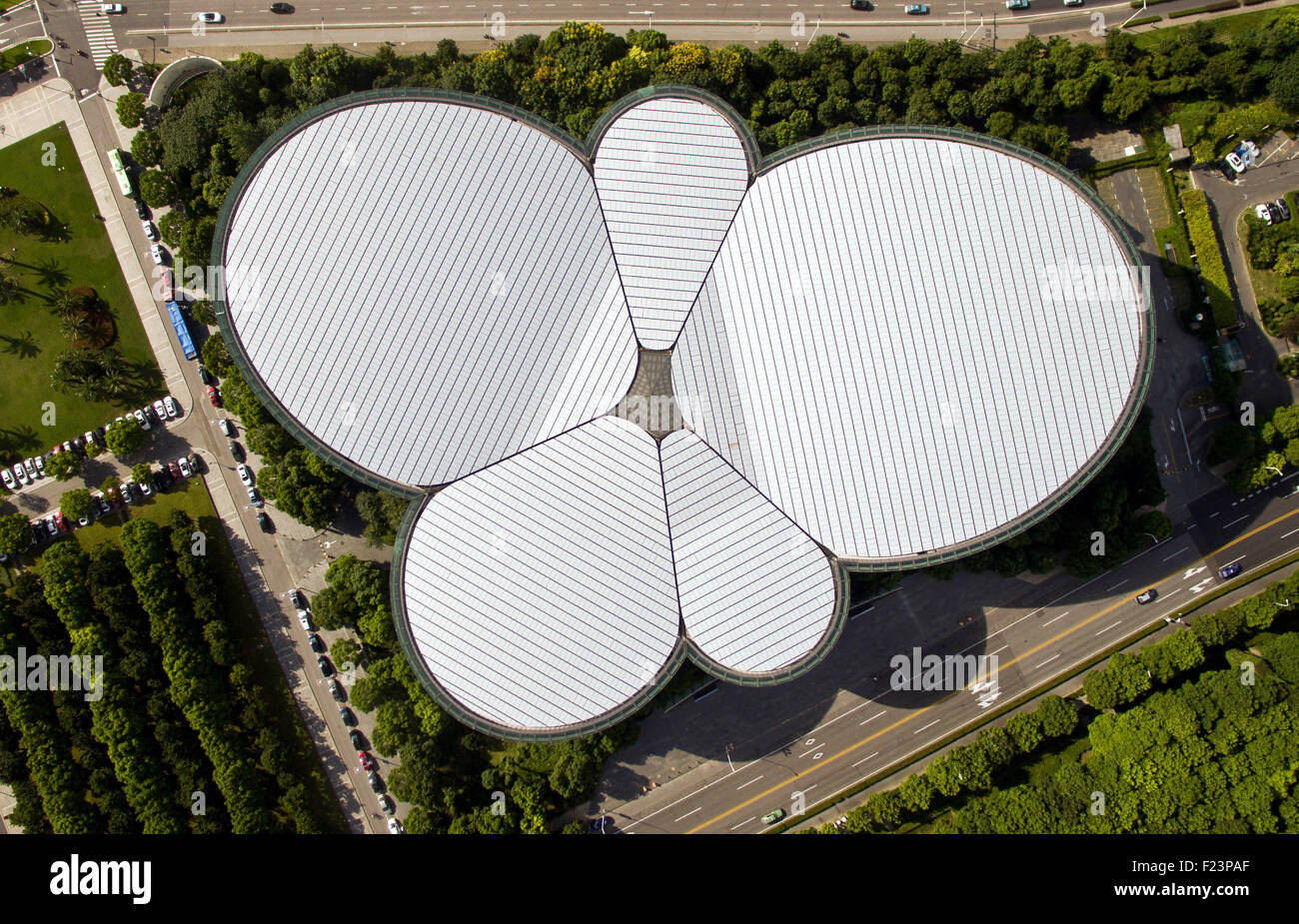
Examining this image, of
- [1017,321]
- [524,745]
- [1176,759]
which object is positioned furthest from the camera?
[524,745]

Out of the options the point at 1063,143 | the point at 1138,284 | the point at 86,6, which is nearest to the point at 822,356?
the point at 1138,284

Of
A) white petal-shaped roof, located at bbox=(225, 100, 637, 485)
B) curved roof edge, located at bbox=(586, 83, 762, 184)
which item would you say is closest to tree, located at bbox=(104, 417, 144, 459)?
white petal-shaped roof, located at bbox=(225, 100, 637, 485)

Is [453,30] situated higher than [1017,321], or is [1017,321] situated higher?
[453,30]

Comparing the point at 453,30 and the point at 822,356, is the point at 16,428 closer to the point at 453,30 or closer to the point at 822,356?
the point at 453,30

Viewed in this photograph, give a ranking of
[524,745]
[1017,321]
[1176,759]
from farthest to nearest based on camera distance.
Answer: [524,745] → [1176,759] → [1017,321]

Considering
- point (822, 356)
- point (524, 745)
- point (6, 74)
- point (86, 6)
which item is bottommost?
point (524, 745)

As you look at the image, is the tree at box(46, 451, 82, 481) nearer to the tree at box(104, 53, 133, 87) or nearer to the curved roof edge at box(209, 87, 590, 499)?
the curved roof edge at box(209, 87, 590, 499)

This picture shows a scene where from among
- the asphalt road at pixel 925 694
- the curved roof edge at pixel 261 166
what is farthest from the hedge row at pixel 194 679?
the asphalt road at pixel 925 694

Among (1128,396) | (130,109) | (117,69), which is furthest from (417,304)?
(1128,396)
